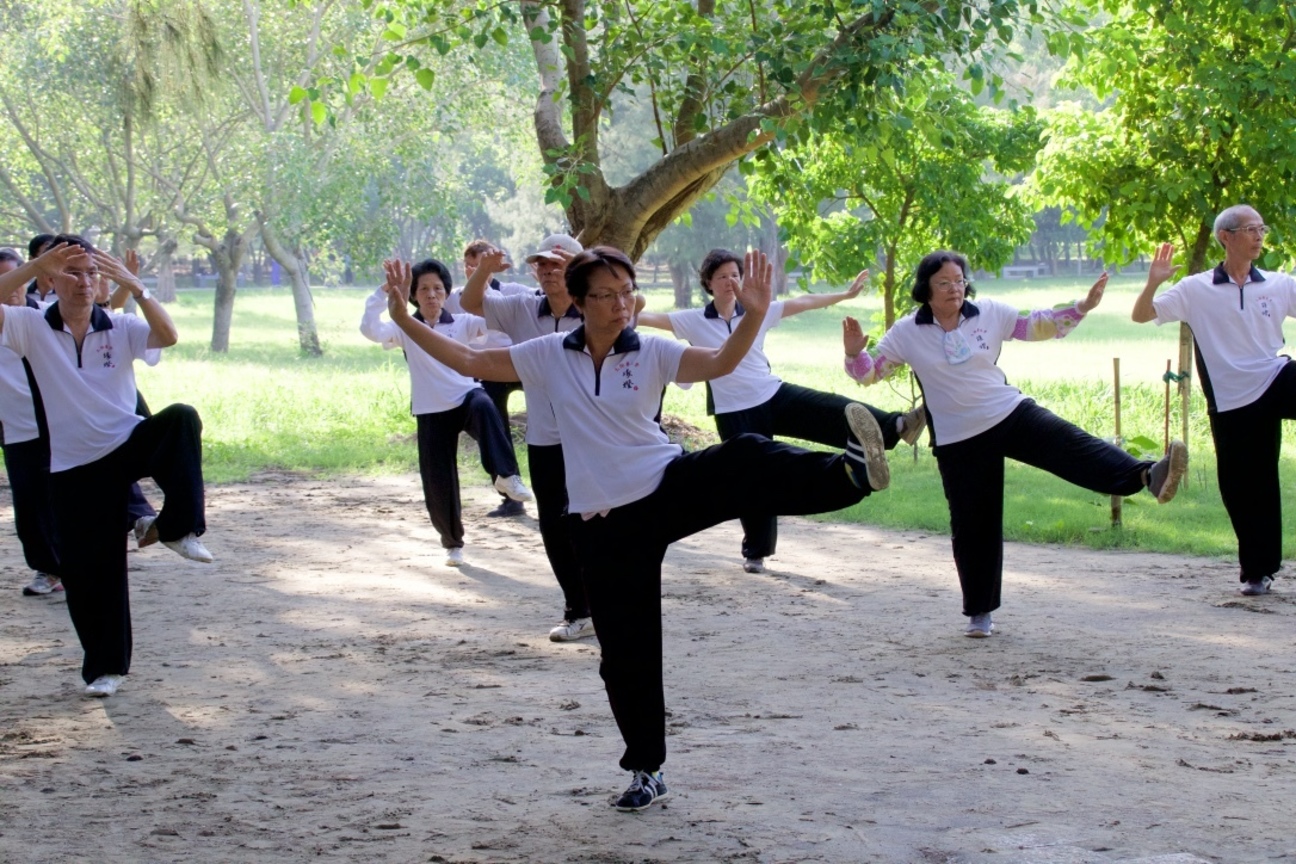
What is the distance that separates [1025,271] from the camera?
70.8 m

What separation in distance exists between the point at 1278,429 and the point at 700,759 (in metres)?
4.55

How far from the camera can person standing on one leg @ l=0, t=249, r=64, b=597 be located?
28.6 feet

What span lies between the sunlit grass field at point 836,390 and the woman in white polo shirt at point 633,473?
6.11 metres

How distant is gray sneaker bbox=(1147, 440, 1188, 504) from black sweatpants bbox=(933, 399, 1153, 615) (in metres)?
0.30

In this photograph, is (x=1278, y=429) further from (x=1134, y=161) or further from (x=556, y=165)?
(x=556, y=165)

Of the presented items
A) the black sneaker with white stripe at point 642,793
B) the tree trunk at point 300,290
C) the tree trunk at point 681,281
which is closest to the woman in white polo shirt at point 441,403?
the black sneaker with white stripe at point 642,793

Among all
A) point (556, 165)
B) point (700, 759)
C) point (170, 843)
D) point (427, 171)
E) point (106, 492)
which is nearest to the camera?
point (170, 843)

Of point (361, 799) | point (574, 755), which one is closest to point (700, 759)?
point (574, 755)

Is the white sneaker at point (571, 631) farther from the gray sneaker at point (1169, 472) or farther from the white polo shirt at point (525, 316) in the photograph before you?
the gray sneaker at point (1169, 472)

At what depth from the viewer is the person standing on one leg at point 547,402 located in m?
7.25

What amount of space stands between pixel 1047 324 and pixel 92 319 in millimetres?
4483

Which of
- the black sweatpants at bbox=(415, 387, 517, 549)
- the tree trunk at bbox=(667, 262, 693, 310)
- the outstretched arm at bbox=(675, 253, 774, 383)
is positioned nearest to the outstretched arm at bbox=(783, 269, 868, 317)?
the black sweatpants at bbox=(415, 387, 517, 549)

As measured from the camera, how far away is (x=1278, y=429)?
330 inches

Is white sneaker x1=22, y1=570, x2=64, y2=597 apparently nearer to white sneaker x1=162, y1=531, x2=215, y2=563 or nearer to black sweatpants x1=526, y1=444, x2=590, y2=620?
white sneaker x1=162, y1=531, x2=215, y2=563
